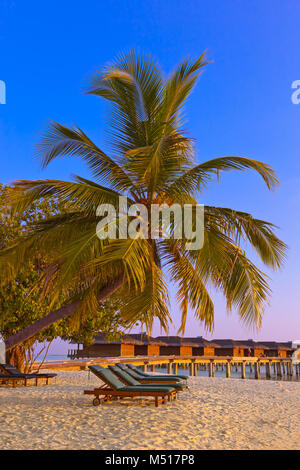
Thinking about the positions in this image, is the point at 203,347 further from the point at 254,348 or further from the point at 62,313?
the point at 62,313

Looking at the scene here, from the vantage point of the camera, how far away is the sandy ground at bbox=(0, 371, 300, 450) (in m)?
6.59

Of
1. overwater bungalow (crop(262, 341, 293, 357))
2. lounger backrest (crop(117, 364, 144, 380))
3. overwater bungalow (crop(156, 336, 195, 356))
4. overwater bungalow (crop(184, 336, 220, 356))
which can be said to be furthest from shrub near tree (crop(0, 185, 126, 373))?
overwater bungalow (crop(262, 341, 293, 357))

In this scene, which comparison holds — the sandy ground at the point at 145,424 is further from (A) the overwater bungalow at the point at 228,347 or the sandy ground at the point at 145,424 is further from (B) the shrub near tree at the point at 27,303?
(A) the overwater bungalow at the point at 228,347

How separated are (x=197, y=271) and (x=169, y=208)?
1497mm

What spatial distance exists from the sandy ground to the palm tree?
1.78 m

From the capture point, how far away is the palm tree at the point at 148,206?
27.9 feet

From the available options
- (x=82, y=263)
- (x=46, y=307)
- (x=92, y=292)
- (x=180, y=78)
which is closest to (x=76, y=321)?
(x=92, y=292)

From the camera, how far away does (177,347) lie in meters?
49.2

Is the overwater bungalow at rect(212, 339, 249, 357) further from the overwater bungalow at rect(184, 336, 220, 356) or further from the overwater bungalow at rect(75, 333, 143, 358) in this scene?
the overwater bungalow at rect(75, 333, 143, 358)

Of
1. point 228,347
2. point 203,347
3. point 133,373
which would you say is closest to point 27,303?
point 133,373

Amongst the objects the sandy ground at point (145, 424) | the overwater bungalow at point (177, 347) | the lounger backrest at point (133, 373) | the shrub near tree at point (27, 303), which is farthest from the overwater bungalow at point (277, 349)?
the sandy ground at point (145, 424)

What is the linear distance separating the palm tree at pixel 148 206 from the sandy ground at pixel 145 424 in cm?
178
